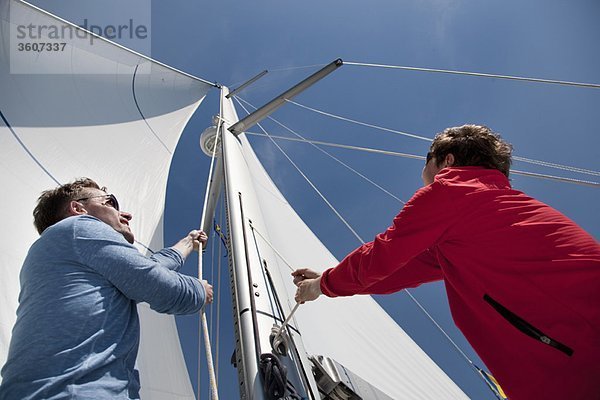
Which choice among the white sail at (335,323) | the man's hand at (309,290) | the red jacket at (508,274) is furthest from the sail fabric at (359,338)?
the red jacket at (508,274)

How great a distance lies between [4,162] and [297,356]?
1550mm

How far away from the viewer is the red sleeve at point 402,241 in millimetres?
840

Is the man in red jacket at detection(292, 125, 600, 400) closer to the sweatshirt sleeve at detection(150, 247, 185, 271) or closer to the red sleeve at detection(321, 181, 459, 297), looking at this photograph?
the red sleeve at detection(321, 181, 459, 297)

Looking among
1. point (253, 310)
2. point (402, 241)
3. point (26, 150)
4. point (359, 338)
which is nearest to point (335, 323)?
point (359, 338)

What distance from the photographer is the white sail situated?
1.33m

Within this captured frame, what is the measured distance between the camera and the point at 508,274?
71cm

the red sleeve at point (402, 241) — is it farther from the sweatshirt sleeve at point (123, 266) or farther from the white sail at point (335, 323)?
the sweatshirt sleeve at point (123, 266)

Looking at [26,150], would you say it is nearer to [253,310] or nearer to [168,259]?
[168,259]

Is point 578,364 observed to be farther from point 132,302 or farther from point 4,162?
point 4,162

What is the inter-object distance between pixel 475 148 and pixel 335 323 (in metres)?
1.32

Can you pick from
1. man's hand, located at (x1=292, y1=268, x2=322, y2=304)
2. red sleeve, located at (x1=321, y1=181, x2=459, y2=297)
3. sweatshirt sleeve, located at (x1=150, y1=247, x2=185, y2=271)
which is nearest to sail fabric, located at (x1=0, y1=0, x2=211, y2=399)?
sweatshirt sleeve, located at (x1=150, y1=247, x2=185, y2=271)

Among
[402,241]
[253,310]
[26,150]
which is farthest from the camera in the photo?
[26,150]

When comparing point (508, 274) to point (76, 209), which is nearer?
point (508, 274)

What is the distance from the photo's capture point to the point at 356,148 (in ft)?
8.78
